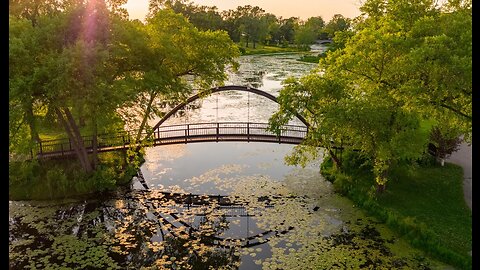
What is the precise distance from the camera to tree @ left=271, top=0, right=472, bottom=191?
16159mm

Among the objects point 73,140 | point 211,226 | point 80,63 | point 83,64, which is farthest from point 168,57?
point 211,226

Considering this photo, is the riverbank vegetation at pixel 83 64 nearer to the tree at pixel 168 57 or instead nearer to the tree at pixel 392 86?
the tree at pixel 168 57

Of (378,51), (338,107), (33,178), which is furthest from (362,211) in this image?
(33,178)

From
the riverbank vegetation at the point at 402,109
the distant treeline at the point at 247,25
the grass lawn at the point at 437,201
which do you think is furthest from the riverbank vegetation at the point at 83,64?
the distant treeline at the point at 247,25

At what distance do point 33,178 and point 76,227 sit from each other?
551cm

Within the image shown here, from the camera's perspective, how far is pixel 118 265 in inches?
620

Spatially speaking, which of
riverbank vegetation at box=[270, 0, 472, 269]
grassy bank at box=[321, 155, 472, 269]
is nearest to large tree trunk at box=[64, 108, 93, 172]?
riverbank vegetation at box=[270, 0, 472, 269]

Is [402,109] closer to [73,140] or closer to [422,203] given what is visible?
[422,203]

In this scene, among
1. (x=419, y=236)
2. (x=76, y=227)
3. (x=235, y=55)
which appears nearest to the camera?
(x=419, y=236)

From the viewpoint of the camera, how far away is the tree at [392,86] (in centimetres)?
1616

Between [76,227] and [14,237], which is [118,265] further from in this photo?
[14,237]

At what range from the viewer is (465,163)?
80.1 ft

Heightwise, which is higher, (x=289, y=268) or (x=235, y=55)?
(x=235, y=55)

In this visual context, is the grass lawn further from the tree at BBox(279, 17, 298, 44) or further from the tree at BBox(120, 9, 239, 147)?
the tree at BBox(279, 17, 298, 44)
